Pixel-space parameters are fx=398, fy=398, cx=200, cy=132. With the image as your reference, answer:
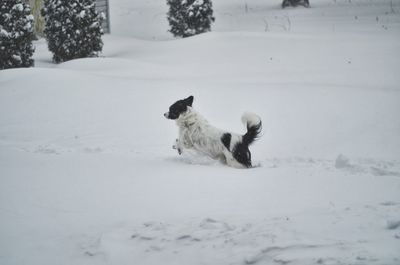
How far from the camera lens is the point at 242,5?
25266 mm

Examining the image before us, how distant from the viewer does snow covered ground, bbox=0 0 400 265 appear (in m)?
2.92

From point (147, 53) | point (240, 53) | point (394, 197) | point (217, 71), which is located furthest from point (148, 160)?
point (147, 53)

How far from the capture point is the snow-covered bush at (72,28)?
14.3 meters

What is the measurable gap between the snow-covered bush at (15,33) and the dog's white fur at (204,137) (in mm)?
9458

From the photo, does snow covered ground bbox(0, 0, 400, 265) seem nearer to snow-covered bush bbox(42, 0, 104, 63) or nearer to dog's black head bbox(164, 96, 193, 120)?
dog's black head bbox(164, 96, 193, 120)

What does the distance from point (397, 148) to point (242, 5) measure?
20.6 meters

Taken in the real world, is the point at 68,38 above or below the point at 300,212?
above

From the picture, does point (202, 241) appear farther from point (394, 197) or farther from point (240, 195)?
point (394, 197)

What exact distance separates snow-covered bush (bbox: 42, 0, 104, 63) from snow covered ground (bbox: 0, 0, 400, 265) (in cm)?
125

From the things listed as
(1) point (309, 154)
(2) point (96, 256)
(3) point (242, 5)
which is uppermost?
(3) point (242, 5)

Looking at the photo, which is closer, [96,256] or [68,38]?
[96,256]

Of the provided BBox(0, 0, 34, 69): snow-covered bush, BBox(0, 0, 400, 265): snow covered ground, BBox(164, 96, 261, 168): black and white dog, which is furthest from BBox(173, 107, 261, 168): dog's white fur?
BBox(0, 0, 34, 69): snow-covered bush

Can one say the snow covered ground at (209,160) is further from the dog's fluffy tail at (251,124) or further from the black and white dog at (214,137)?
the dog's fluffy tail at (251,124)

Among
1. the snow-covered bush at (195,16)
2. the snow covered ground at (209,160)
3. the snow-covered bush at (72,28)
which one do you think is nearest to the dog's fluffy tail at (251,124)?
the snow covered ground at (209,160)
